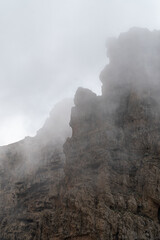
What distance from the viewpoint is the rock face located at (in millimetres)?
30250

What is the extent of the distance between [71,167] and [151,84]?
1227 cm

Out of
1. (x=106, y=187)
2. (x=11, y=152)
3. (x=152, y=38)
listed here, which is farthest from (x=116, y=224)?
(x=11, y=152)

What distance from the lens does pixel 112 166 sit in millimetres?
33094

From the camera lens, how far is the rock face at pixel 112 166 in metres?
30.2

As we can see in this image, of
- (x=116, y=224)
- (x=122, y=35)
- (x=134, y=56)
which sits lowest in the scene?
(x=116, y=224)

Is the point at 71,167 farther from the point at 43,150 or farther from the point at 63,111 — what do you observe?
the point at 63,111

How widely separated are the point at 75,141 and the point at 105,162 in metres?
5.50

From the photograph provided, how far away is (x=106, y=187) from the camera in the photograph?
31500mm

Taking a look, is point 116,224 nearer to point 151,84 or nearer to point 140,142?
point 140,142

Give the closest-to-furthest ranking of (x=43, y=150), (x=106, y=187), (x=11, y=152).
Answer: (x=106, y=187), (x=43, y=150), (x=11, y=152)

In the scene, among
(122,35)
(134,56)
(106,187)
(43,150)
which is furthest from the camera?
(43,150)

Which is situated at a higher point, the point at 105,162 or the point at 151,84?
the point at 151,84

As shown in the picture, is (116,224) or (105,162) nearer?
(116,224)

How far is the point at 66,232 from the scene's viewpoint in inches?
1257
